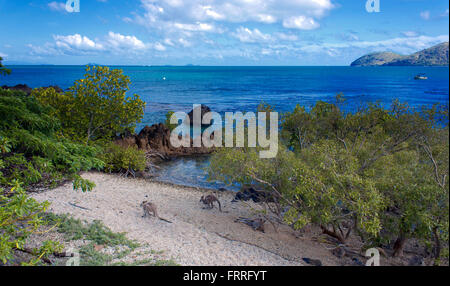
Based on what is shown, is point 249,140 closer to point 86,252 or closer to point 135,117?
point 86,252

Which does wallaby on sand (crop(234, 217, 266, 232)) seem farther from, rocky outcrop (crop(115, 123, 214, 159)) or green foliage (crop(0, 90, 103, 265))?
rocky outcrop (crop(115, 123, 214, 159))

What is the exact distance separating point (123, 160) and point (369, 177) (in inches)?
630

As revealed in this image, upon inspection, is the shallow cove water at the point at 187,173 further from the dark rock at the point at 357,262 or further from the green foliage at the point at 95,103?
the dark rock at the point at 357,262

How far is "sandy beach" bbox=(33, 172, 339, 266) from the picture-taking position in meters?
10.3

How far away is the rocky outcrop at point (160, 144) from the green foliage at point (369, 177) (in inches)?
606

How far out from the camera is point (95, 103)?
2056cm

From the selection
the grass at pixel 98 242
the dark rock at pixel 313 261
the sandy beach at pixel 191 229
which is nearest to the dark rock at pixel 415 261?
the sandy beach at pixel 191 229

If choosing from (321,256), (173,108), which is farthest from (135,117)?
(173,108)

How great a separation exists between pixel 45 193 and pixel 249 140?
9.93 m

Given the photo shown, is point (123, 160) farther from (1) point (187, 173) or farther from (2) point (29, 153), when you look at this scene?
(2) point (29, 153)

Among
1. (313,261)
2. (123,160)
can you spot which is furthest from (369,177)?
(123,160)

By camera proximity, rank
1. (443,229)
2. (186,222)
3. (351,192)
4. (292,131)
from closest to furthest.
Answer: (443,229)
(351,192)
(186,222)
(292,131)

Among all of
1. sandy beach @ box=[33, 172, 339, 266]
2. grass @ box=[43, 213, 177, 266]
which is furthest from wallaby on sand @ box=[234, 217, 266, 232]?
grass @ box=[43, 213, 177, 266]

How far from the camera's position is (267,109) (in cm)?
1709
